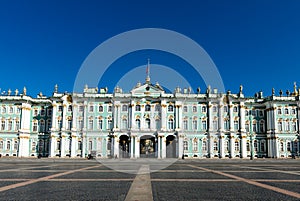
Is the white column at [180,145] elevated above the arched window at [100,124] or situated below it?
below

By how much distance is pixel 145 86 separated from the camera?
59.4 metres

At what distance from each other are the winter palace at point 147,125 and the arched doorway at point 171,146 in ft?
0.68

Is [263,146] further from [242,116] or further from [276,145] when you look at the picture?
[242,116]

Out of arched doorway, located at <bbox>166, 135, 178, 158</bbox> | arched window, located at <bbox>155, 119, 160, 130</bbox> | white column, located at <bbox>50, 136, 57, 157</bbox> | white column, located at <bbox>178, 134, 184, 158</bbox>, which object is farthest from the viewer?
arched window, located at <bbox>155, 119, 160, 130</bbox>

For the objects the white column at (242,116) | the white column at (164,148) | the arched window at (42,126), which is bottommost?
the white column at (164,148)

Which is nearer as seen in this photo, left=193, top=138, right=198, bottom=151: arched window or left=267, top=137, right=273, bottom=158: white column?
left=193, top=138, right=198, bottom=151: arched window

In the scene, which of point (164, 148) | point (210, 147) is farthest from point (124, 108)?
point (210, 147)

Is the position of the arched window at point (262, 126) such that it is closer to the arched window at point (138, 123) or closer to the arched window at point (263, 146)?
the arched window at point (263, 146)

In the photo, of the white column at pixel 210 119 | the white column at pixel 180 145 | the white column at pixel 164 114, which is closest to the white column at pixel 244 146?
the white column at pixel 210 119

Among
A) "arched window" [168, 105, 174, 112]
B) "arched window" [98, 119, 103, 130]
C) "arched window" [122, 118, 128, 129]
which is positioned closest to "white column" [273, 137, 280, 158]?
"arched window" [168, 105, 174, 112]

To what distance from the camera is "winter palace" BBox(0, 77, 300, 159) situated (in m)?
57.3

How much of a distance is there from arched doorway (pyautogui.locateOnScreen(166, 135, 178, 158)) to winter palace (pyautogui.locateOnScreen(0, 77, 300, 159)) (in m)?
0.21

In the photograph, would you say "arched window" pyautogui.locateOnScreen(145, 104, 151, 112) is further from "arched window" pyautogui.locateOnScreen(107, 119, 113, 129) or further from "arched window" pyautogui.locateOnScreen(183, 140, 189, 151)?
"arched window" pyautogui.locateOnScreen(183, 140, 189, 151)

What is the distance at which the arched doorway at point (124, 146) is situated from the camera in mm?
57438
